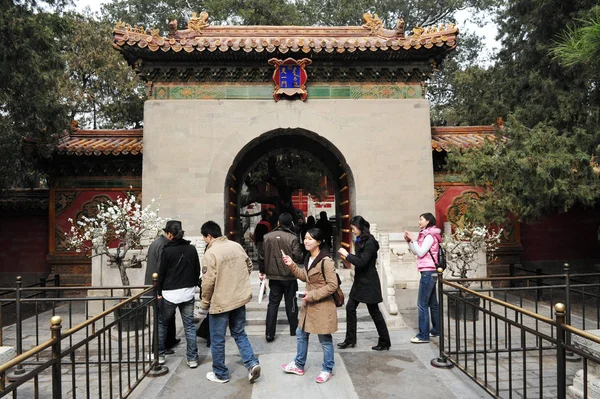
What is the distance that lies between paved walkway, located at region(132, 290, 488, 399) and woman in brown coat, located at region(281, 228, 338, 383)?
283 mm

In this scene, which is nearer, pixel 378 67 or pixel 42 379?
pixel 42 379

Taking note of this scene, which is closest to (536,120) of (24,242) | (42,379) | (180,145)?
(180,145)

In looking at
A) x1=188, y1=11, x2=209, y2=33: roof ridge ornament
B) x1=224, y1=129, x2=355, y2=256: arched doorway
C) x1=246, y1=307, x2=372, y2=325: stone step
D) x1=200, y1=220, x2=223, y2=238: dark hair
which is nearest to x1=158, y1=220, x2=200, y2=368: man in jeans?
x1=200, y1=220, x2=223, y2=238: dark hair

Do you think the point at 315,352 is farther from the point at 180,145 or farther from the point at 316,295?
the point at 180,145

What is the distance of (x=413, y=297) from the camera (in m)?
7.86

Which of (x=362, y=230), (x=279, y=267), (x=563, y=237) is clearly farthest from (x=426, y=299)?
(x=563, y=237)

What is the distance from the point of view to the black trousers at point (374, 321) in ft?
17.1

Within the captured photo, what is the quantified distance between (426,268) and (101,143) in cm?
863

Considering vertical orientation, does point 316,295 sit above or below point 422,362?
above

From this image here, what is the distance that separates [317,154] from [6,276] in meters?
9.15

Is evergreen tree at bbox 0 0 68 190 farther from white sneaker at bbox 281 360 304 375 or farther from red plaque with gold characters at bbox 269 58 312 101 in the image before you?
white sneaker at bbox 281 360 304 375

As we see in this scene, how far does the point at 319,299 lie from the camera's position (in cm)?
423

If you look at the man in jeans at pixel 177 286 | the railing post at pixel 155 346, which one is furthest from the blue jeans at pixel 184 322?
Answer: the railing post at pixel 155 346

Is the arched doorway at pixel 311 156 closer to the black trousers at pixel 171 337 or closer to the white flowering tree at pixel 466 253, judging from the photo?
the white flowering tree at pixel 466 253
